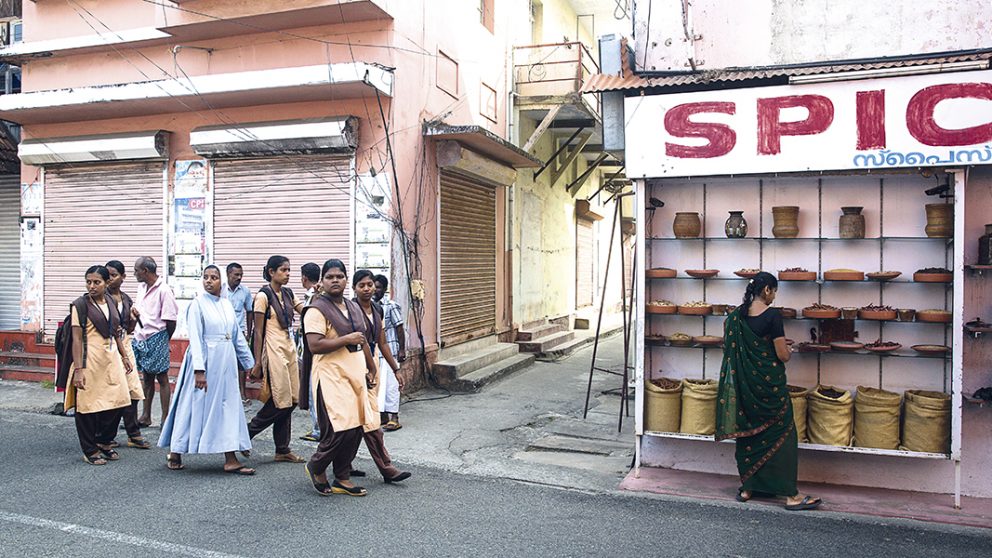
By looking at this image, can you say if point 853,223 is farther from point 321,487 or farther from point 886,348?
point 321,487

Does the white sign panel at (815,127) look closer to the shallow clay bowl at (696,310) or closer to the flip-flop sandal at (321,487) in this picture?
the shallow clay bowl at (696,310)

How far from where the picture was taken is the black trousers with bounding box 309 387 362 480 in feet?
18.5

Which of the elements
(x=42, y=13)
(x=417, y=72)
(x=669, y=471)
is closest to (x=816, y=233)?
(x=669, y=471)

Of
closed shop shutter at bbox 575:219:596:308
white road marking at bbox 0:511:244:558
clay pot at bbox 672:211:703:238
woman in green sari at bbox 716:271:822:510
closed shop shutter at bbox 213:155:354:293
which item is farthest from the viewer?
closed shop shutter at bbox 575:219:596:308

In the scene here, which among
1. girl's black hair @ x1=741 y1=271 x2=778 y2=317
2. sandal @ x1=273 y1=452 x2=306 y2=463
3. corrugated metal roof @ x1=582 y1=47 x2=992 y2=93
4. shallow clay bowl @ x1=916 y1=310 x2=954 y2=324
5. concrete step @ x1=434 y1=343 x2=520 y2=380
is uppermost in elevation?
corrugated metal roof @ x1=582 y1=47 x2=992 y2=93

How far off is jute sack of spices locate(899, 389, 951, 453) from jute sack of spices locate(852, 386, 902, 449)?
0.09 meters

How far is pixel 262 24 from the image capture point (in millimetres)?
10133

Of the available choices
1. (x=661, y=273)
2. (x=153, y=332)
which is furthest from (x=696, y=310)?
(x=153, y=332)

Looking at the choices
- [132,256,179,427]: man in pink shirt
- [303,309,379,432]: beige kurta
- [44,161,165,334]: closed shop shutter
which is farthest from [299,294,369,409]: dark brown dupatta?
[44,161,165,334]: closed shop shutter

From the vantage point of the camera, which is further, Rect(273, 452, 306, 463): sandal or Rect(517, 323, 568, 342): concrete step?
Rect(517, 323, 568, 342): concrete step

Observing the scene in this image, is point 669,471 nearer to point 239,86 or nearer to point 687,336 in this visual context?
point 687,336

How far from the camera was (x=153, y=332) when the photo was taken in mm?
8469

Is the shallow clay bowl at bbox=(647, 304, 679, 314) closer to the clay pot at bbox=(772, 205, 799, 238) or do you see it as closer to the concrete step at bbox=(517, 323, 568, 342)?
the clay pot at bbox=(772, 205, 799, 238)

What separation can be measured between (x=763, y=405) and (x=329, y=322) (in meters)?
3.35
